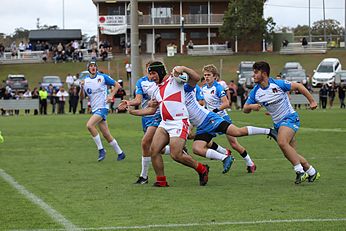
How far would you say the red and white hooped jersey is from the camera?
489 inches

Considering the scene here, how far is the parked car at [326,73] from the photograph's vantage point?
202 ft

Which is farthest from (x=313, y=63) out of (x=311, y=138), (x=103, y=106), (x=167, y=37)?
(x=103, y=106)

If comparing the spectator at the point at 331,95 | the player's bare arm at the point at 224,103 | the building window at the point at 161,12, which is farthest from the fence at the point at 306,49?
the player's bare arm at the point at 224,103

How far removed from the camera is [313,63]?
76125 mm

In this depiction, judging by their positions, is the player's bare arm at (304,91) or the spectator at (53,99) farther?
the spectator at (53,99)

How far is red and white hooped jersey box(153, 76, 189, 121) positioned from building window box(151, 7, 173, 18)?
75.2 metres

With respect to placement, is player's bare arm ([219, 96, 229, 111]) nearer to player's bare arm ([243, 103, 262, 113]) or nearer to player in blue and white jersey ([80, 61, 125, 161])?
player's bare arm ([243, 103, 262, 113])

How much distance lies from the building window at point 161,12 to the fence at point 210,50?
24.7ft

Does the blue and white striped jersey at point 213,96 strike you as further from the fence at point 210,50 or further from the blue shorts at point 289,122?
the fence at point 210,50

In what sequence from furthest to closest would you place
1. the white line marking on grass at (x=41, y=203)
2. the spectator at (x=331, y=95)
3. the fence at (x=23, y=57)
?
1. the fence at (x=23, y=57)
2. the spectator at (x=331, y=95)
3. the white line marking on grass at (x=41, y=203)

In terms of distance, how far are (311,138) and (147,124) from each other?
32.1 ft

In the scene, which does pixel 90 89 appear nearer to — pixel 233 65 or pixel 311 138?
pixel 311 138

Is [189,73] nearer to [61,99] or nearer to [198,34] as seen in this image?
[61,99]

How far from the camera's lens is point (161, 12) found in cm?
8769
